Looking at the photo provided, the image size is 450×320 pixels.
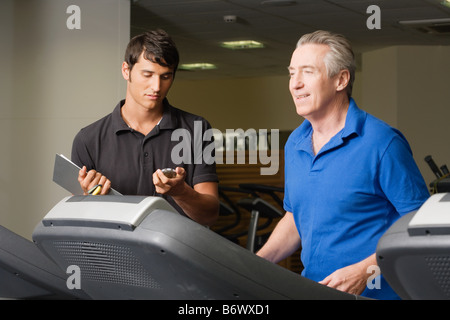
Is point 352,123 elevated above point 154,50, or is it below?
below

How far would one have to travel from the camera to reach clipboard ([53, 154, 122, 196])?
62.3 inches

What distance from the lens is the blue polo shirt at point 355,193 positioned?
1.65m

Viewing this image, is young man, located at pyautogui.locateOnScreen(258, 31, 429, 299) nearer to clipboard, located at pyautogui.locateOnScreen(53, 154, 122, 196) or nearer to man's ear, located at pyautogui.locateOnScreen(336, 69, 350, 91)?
man's ear, located at pyautogui.locateOnScreen(336, 69, 350, 91)

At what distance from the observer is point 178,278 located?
3.31ft

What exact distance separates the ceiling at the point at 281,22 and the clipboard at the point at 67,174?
4.78 meters

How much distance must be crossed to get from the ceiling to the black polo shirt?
426cm

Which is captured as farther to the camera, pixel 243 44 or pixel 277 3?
pixel 243 44

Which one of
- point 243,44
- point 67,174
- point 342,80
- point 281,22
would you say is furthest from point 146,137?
point 243,44

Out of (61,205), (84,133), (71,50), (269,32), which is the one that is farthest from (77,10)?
(61,205)

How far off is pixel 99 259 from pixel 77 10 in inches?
190

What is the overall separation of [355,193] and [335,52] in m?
0.36

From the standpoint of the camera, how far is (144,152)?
2092 millimetres

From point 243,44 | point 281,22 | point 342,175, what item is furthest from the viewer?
point 243,44

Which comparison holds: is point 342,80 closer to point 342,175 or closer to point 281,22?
point 342,175
